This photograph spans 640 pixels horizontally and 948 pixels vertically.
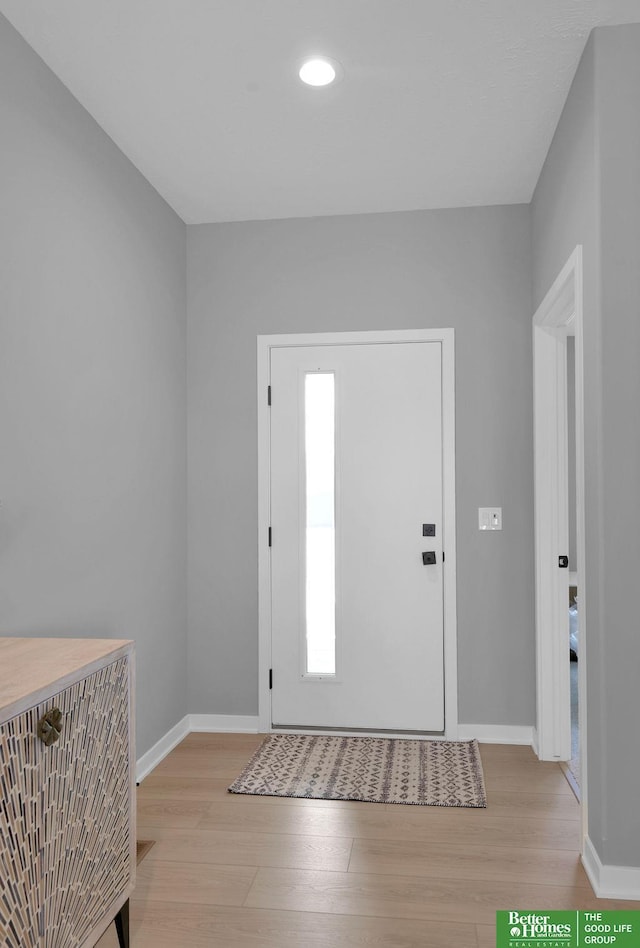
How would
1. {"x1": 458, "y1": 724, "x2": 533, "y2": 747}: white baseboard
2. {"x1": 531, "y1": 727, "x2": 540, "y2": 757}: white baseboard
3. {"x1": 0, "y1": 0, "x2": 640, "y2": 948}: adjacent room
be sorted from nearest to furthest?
1. {"x1": 0, "y1": 0, "x2": 640, "y2": 948}: adjacent room
2. {"x1": 531, "y1": 727, "x2": 540, "y2": 757}: white baseboard
3. {"x1": 458, "y1": 724, "x2": 533, "y2": 747}: white baseboard

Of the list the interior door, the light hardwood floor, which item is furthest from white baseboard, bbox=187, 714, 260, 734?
the light hardwood floor

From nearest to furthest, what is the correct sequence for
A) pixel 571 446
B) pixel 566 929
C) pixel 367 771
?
pixel 566 929, pixel 367 771, pixel 571 446

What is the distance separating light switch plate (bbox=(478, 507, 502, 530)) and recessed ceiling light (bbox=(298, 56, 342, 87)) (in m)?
2.06

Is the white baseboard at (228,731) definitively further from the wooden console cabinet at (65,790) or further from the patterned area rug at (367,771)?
the wooden console cabinet at (65,790)

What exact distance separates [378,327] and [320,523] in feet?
3.46

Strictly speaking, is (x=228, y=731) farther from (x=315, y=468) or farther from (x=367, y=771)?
(x=315, y=468)

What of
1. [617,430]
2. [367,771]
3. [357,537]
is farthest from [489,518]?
[617,430]

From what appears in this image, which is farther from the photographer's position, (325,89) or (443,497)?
(443,497)

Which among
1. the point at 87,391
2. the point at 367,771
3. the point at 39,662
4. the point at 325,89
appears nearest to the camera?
the point at 39,662

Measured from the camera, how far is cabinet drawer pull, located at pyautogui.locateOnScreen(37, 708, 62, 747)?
5.03 ft

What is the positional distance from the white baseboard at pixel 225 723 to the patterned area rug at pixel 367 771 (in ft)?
0.48

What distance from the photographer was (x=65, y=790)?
165cm

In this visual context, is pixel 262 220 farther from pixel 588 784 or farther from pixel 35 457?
pixel 588 784

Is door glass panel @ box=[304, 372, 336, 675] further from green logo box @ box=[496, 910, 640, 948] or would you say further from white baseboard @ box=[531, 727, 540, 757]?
green logo box @ box=[496, 910, 640, 948]
